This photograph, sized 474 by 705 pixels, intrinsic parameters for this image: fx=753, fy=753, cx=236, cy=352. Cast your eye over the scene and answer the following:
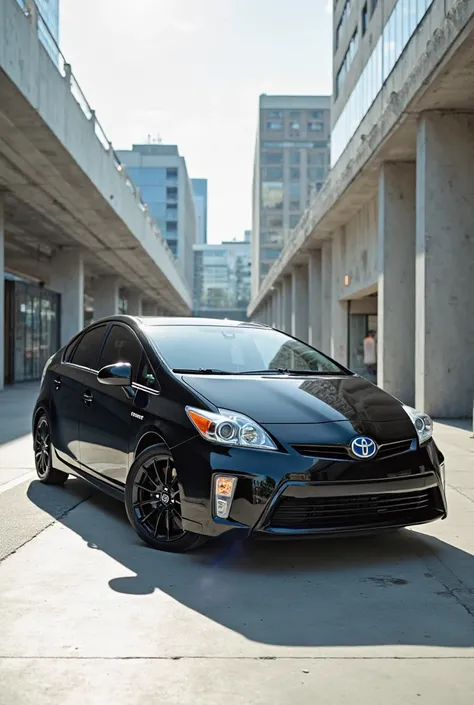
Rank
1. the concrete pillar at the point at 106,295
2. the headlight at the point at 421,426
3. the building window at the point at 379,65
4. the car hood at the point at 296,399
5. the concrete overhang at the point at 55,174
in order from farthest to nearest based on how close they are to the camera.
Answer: the concrete pillar at the point at 106,295 < the building window at the point at 379,65 < the concrete overhang at the point at 55,174 < the headlight at the point at 421,426 < the car hood at the point at 296,399

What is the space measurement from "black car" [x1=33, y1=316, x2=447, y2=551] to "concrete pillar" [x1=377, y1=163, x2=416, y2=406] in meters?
11.9

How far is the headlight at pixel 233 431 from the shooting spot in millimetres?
4152

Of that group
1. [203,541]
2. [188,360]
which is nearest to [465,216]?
[188,360]

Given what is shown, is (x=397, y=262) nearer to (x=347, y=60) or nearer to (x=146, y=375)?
(x=146, y=375)

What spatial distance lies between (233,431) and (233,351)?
136cm

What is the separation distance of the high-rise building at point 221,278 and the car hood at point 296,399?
429ft

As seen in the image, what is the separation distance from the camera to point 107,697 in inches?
104

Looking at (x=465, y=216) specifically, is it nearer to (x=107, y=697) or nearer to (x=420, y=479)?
(x=420, y=479)

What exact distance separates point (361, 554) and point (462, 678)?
1764mm

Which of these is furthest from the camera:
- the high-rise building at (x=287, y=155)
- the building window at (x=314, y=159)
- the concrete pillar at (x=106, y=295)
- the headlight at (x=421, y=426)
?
the building window at (x=314, y=159)

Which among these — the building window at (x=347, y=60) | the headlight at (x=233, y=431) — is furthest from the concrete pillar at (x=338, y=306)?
the headlight at (x=233, y=431)

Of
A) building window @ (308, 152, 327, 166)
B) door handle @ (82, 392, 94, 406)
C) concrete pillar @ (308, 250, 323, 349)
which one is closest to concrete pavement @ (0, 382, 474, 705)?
door handle @ (82, 392, 94, 406)

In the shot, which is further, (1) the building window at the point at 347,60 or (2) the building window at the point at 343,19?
(2) the building window at the point at 343,19

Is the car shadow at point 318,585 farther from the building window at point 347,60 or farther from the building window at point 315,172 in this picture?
the building window at point 315,172
